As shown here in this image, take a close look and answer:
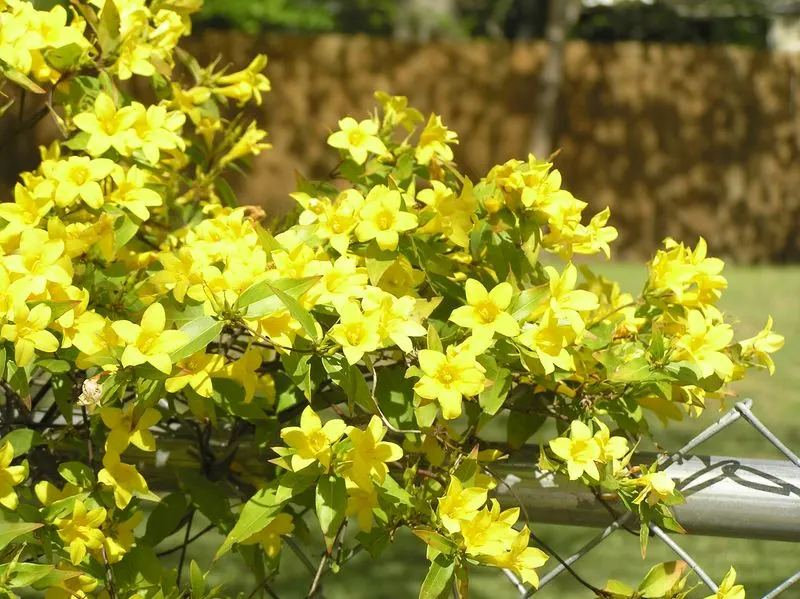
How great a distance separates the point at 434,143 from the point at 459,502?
49 centimetres

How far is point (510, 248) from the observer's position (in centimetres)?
135

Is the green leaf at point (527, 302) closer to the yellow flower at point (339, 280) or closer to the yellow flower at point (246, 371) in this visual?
the yellow flower at point (339, 280)

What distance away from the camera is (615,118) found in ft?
37.8

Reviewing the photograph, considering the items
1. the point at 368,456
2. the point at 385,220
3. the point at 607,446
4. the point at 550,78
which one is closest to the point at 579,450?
the point at 607,446

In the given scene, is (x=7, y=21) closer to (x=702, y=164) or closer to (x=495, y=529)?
(x=495, y=529)

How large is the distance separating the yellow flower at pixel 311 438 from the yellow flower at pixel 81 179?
1.26 ft

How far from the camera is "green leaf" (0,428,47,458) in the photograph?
51.8 inches

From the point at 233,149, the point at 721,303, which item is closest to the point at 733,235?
the point at 721,303

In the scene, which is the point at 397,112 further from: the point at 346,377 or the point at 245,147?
the point at 346,377

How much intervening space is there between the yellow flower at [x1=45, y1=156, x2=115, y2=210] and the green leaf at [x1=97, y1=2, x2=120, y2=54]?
0.19 m

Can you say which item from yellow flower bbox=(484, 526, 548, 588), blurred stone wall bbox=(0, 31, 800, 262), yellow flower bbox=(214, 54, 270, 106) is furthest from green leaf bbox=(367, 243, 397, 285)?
blurred stone wall bbox=(0, 31, 800, 262)

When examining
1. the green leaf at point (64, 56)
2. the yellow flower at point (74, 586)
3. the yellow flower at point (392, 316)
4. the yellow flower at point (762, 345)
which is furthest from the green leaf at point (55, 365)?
the yellow flower at point (762, 345)

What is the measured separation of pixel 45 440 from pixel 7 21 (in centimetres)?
52

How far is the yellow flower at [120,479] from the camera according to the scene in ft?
4.20
